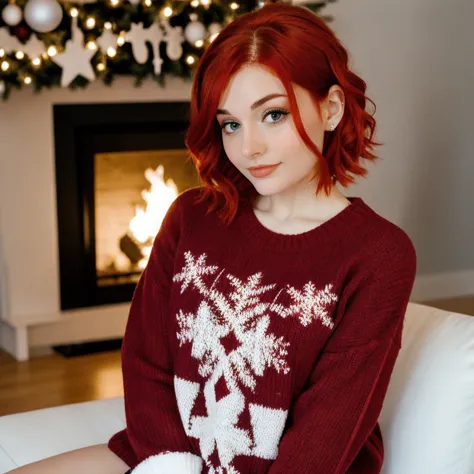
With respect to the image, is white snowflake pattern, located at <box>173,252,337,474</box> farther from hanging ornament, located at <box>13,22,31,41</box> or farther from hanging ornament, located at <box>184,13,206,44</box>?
hanging ornament, located at <box>184,13,206,44</box>

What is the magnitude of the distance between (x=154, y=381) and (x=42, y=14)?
1.88 metres

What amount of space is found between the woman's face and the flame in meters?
2.25

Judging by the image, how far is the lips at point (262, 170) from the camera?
4.36 ft

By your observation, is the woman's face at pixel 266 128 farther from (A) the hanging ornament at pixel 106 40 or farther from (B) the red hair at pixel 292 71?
(A) the hanging ornament at pixel 106 40

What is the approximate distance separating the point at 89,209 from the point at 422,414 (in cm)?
226

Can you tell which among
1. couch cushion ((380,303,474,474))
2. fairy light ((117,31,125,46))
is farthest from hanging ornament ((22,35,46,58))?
couch cushion ((380,303,474,474))

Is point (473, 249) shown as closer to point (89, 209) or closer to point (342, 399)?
point (89, 209)

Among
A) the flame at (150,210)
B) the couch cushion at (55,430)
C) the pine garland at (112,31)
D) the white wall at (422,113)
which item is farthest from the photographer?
the white wall at (422,113)

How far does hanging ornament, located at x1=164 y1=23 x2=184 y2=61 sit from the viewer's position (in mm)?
3275

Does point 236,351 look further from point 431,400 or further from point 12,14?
point 12,14

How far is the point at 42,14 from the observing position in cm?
295

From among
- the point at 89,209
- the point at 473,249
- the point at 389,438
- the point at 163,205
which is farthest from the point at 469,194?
the point at 389,438

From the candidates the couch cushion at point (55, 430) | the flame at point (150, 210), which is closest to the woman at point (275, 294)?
the couch cushion at point (55, 430)

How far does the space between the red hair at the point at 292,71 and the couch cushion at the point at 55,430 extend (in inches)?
24.5
